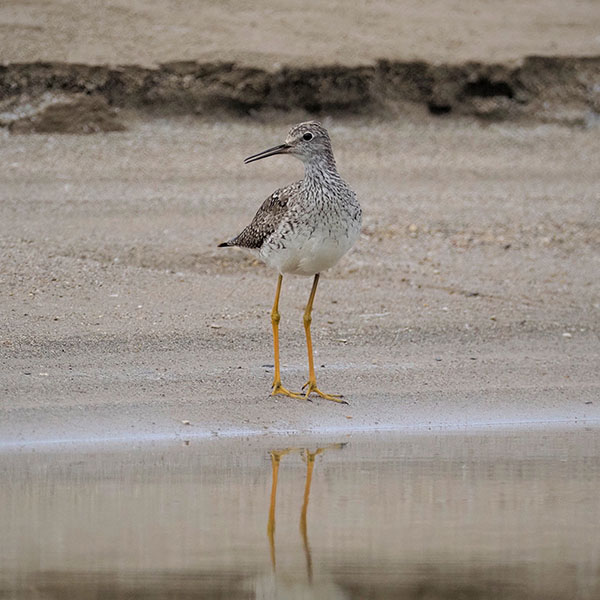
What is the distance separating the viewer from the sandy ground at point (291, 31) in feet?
45.0

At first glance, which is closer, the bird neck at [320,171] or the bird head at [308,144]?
the bird neck at [320,171]

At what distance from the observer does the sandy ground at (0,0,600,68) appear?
13711 mm

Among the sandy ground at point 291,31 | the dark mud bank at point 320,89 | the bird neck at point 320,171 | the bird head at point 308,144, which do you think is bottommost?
the bird neck at point 320,171

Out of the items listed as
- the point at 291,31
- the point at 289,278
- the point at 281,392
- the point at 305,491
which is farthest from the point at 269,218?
the point at 291,31

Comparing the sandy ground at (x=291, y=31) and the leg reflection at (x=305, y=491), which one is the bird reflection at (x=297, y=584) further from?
the sandy ground at (x=291, y=31)

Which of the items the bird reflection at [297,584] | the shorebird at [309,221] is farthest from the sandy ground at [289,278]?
the bird reflection at [297,584]

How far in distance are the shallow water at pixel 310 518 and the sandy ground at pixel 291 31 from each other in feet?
23.8

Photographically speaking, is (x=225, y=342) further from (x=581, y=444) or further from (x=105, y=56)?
(x=105, y=56)

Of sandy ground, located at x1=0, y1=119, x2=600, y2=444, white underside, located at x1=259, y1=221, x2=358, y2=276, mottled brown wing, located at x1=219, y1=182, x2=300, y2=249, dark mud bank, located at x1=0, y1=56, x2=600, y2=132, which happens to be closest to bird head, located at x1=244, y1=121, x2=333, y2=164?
mottled brown wing, located at x1=219, y1=182, x2=300, y2=249

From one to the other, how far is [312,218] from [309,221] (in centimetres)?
3

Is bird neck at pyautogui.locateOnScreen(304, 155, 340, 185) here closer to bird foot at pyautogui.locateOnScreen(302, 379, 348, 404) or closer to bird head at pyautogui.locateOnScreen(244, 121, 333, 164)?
bird head at pyautogui.locateOnScreen(244, 121, 333, 164)

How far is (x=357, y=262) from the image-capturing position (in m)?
10.9

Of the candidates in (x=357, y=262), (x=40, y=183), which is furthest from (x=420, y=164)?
(x=40, y=183)

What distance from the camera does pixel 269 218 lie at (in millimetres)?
8539
